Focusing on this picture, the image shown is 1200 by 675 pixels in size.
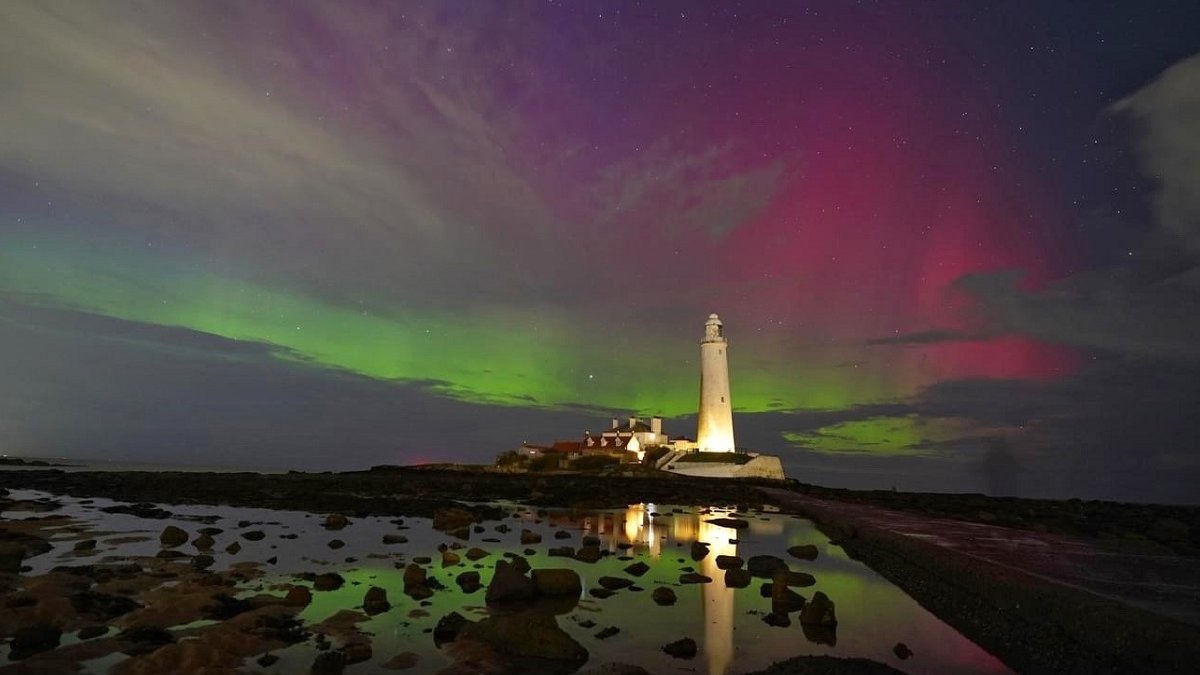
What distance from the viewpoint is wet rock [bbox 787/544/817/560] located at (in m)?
19.6

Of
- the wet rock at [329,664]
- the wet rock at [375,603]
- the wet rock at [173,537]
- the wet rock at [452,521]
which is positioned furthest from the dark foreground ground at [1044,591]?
the wet rock at [452,521]

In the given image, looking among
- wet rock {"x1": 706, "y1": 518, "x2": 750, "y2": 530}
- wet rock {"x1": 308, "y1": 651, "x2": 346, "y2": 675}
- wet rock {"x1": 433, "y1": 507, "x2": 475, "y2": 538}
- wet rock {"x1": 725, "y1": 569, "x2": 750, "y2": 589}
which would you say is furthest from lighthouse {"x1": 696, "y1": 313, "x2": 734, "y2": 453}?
→ wet rock {"x1": 308, "y1": 651, "x2": 346, "y2": 675}

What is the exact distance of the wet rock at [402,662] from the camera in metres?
8.28

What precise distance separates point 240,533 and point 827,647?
1987 cm

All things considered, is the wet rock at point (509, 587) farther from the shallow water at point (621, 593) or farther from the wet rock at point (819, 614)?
the wet rock at point (819, 614)

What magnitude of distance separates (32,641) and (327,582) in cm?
533

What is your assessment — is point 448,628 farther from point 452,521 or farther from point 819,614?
point 452,521

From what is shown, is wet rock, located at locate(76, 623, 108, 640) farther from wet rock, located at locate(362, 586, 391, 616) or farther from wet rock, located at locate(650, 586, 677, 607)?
wet rock, located at locate(650, 586, 677, 607)

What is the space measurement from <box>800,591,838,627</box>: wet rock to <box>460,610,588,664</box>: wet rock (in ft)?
15.1

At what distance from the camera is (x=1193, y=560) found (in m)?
14.1

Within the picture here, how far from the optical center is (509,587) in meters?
12.4

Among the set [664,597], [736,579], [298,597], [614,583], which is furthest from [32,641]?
[736,579]

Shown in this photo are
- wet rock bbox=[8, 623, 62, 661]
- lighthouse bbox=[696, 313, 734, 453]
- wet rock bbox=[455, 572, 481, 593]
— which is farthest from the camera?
lighthouse bbox=[696, 313, 734, 453]

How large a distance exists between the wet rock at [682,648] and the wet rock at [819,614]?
277 cm
